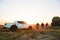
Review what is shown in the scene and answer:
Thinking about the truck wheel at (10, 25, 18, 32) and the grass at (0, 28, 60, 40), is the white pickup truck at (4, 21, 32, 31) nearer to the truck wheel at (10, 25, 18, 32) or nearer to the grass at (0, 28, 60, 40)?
the truck wheel at (10, 25, 18, 32)

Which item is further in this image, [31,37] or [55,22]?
[55,22]

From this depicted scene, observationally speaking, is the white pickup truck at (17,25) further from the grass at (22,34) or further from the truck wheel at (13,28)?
the grass at (22,34)

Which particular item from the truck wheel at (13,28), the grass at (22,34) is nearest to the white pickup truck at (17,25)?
the truck wheel at (13,28)

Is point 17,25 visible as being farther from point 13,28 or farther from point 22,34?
point 22,34

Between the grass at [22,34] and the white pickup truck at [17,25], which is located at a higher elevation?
the white pickup truck at [17,25]

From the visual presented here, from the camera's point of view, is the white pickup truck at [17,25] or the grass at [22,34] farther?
the white pickup truck at [17,25]

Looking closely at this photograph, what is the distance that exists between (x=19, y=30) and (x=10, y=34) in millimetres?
258

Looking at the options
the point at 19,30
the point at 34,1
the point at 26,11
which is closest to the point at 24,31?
the point at 19,30

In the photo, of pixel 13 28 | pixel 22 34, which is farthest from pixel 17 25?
pixel 22 34

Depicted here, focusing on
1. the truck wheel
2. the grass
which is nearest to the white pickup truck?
the truck wheel

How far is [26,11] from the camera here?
3.78 metres

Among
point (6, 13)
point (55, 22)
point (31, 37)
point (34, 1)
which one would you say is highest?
point (34, 1)

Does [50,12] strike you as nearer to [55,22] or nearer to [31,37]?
[55,22]

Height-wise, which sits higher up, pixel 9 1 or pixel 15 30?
pixel 9 1
